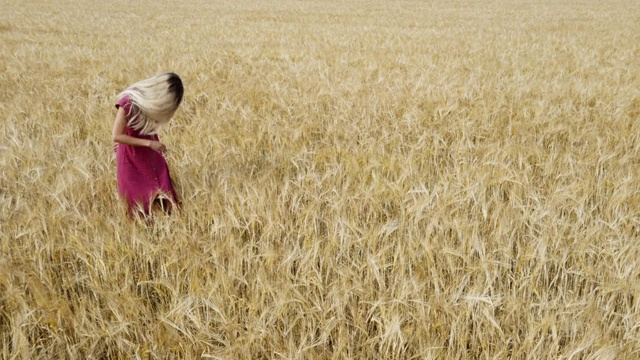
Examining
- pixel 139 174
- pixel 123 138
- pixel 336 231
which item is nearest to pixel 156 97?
pixel 123 138

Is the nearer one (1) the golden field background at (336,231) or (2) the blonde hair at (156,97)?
(1) the golden field background at (336,231)

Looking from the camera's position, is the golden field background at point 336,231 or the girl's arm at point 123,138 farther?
the girl's arm at point 123,138

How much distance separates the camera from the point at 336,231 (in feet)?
4.65

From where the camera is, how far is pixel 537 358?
1.01 m

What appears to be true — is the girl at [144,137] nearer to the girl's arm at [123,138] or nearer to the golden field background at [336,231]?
the girl's arm at [123,138]

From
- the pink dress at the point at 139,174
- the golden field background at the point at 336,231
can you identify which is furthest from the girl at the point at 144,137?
the golden field background at the point at 336,231

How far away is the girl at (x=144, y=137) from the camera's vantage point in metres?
1.76

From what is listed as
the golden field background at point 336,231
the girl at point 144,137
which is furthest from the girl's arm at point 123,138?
the golden field background at point 336,231

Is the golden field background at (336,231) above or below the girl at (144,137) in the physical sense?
below

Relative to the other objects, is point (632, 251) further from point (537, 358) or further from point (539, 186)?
point (539, 186)

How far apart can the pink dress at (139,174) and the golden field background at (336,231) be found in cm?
12

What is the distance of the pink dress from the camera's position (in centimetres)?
182

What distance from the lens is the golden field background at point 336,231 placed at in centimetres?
108

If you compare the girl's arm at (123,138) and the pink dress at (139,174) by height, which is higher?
the girl's arm at (123,138)
